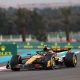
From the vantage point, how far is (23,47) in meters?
49.0

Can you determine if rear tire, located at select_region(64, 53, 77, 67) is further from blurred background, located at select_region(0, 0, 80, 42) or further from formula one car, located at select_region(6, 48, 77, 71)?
blurred background, located at select_region(0, 0, 80, 42)

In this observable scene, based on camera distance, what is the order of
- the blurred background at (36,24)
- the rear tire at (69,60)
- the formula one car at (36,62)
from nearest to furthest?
the formula one car at (36,62) < the rear tire at (69,60) < the blurred background at (36,24)

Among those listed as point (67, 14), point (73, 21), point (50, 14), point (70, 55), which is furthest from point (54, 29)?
point (70, 55)

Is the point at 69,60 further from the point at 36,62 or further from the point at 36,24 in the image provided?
the point at 36,24

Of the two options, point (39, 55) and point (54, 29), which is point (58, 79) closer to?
point (39, 55)

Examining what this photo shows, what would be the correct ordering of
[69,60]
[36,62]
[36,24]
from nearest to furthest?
[36,62] < [69,60] < [36,24]

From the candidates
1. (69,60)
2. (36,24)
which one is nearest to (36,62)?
(69,60)

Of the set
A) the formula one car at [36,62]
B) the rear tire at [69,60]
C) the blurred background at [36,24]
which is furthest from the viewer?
the blurred background at [36,24]

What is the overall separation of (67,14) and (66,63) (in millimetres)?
60604

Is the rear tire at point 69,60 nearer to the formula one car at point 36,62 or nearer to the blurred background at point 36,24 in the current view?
the formula one car at point 36,62

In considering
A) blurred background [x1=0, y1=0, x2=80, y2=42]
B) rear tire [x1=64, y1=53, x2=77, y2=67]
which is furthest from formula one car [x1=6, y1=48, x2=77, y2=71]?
blurred background [x1=0, y1=0, x2=80, y2=42]

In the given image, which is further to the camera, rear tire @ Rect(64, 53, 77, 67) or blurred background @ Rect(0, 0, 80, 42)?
blurred background @ Rect(0, 0, 80, 42)

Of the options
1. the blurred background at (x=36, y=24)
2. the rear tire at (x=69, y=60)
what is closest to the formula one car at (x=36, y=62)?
the rear tire at (x=69, y=60)

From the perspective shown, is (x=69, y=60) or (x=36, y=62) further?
(x=69, y=60)
